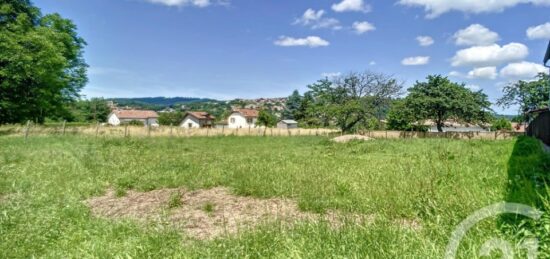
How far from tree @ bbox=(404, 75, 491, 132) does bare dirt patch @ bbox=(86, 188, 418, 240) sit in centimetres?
3686

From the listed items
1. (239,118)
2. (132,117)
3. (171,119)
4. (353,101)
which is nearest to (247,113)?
(239,118)

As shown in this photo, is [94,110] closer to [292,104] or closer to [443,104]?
[292,104]

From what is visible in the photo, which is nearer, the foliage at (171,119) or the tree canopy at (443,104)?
the tree canopy at (443,104)

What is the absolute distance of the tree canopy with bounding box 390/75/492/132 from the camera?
38125 mm

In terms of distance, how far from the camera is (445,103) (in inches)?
1500

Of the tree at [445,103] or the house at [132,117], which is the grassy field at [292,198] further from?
the house at [132,117]

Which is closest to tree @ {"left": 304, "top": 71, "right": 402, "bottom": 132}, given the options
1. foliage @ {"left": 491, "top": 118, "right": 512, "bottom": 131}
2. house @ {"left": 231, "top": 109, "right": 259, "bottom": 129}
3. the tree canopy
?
the tree canopy

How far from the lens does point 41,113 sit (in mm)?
27750

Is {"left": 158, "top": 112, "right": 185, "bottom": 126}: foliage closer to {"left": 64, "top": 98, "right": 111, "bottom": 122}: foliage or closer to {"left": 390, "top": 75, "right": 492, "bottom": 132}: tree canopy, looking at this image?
{"left": 64, "top": 98, "right": 111, "bottom": 122}: foliage

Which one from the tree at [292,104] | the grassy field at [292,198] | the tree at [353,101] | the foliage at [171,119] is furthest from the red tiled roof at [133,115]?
the grassy field at [292,198]

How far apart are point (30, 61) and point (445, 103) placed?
3736 centimetres

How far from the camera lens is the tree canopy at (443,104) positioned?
38.1 m

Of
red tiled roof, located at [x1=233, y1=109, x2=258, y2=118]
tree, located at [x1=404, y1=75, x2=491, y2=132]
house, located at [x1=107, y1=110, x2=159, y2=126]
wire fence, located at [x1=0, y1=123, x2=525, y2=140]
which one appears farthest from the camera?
red tiled roof, located at [x1=233, y1=109, x2=258, y2=118]

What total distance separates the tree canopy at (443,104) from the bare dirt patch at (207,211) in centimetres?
3686
